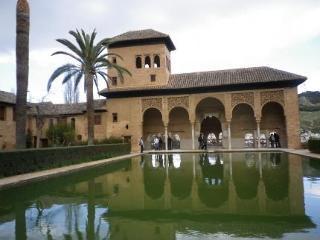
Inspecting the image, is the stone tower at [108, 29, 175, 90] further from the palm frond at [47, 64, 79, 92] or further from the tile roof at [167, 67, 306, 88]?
the palm frond at [47, 64, 79, 92]

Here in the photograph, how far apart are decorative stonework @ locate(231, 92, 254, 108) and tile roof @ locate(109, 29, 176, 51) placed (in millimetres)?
8422

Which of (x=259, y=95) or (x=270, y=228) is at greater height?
(x=259, y=95)

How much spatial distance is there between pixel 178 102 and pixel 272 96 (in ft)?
26.9

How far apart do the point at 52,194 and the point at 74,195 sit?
2.18ft

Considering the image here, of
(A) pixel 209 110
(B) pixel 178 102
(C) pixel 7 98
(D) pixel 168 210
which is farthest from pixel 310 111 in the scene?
(D) pixel 168 210

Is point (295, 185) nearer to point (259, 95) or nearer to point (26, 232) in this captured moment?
point (26, 232)

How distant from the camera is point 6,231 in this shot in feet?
17.8

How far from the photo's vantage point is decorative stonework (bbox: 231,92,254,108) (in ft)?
103

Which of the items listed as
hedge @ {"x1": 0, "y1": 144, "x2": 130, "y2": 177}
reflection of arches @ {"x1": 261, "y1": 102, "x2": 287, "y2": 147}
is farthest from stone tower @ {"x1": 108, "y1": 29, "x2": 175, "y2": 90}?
hedge @ {"x1": 0, "y1": 144, "x2": 130, "y2": 177}

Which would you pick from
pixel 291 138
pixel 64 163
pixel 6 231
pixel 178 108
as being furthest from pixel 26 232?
pixel 178 108

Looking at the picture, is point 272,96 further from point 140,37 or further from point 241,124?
point 140,37

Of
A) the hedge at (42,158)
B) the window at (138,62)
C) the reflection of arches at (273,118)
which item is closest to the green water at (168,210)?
the hedge at (42,158)

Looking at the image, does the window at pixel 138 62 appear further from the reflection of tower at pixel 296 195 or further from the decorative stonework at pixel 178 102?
the reflection of tower at pixel 296 195

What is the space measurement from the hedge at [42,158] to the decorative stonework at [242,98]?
1374 cm
